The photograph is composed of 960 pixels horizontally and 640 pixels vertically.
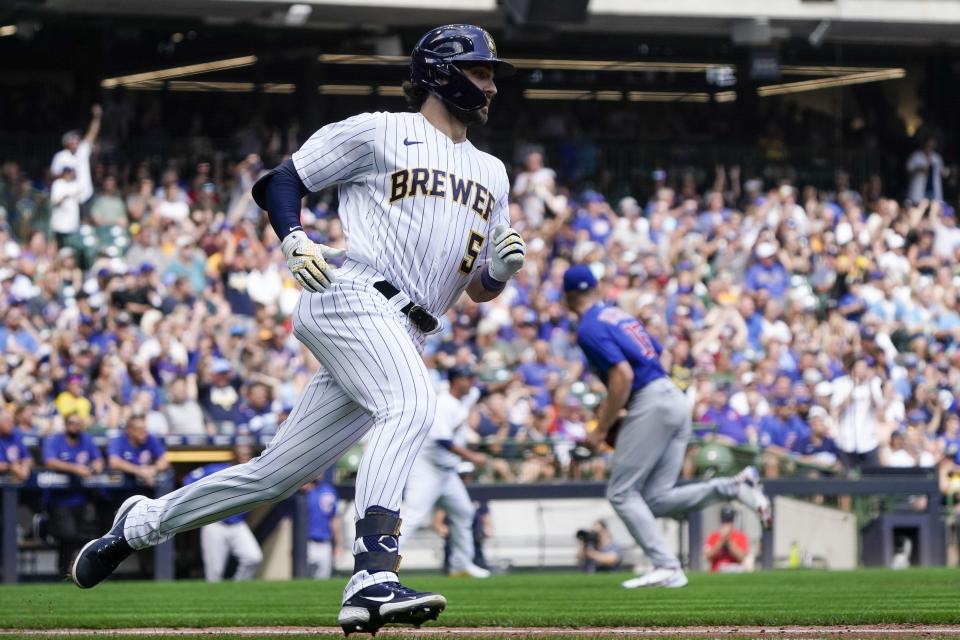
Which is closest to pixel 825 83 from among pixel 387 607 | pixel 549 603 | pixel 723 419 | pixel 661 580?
pixel 723 419

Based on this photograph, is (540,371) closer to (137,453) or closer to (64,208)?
(137,453)

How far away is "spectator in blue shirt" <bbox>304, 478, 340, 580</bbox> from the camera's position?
1433cm

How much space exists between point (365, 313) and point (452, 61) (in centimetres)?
105

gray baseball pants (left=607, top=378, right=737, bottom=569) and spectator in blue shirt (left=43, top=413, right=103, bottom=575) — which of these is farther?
spectator in blue shirt (left=43, top=413, right=103, bottom=575)

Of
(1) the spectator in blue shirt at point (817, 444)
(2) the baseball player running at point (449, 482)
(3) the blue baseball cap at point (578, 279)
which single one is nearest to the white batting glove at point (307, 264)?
(3) the blue baseball cap at point (578, 279)

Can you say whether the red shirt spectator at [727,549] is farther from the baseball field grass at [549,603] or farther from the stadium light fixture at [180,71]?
the stadium light fixture at [180,71]

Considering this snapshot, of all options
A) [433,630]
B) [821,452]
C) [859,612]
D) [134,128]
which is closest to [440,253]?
[433,630]

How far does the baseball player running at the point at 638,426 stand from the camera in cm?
1035

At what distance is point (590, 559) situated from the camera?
48.9ft

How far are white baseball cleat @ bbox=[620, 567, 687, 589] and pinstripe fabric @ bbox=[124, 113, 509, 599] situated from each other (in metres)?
4.50

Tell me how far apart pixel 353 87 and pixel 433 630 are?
1945 centimetres

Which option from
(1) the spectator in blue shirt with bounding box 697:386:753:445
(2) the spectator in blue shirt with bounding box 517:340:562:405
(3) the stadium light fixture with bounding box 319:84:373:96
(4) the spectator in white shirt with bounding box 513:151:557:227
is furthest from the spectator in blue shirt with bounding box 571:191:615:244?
(3) the stadium light fixture with bounding box 319:84:373:96

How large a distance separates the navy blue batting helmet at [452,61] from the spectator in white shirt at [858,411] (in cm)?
1219

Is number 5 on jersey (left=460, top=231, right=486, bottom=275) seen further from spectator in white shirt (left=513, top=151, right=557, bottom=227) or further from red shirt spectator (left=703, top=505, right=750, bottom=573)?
spectator in white shirt (left=513, top=151, right=557, bottom=227)
